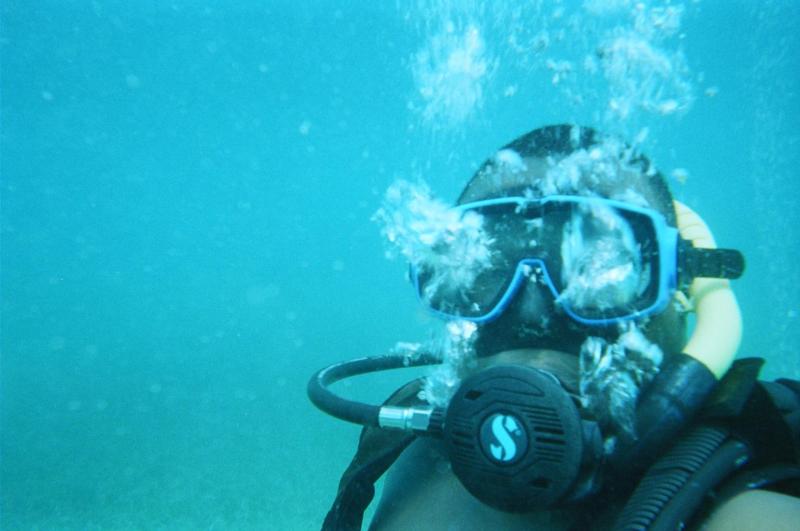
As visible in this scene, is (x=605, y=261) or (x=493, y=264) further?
(x=493, y=264)

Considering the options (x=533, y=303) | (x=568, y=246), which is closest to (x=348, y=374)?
(x=533, y=303)

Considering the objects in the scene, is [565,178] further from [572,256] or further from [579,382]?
[579,382]

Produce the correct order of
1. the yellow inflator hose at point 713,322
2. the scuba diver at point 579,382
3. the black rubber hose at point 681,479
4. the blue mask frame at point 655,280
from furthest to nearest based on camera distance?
the blue mask frame at point 655,280
the yellow inflator hose at point 713,322
the scuba diver at point 579,382
the black rubber hose at point 681,479

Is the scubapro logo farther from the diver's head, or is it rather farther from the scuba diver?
the diver's head

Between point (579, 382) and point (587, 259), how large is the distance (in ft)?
1.59

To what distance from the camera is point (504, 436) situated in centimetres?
133

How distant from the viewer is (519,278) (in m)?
1.80

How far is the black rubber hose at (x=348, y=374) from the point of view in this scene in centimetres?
188

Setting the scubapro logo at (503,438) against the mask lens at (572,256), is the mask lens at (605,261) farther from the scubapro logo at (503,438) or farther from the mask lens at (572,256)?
the scubapro logo at (503,438)

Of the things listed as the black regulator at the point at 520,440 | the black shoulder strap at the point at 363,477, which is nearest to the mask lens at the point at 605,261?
the black regulator at the point at 520,440

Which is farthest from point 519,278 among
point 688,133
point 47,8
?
point 688,133

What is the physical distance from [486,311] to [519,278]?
0.16 m

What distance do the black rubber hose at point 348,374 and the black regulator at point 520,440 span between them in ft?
1.57

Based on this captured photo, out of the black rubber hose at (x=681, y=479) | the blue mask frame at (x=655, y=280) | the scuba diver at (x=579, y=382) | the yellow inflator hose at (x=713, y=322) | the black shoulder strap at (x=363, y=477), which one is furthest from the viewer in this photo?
the black shoulder strap at (x=363, y=477)
